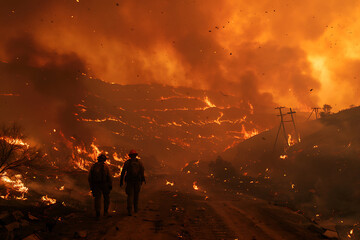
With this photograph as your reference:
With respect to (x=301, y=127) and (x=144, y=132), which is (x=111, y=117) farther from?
(x=301, y=127)

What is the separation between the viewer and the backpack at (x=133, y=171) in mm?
8281

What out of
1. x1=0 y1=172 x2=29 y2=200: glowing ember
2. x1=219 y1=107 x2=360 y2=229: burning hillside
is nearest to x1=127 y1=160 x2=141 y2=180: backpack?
x1=219 y1=107 x2=360 y2=229: burning hillside

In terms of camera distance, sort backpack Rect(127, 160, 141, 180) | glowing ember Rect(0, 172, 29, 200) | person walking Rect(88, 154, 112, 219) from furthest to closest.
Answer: glowing ember Rect(0, 172, 29, 200), backpack Rect(127, 160, 141, 180), person walking Rect(88, 154, 112, 219)

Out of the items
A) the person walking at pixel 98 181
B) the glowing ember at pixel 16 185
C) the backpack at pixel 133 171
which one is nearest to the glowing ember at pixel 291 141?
the glowing ember at pixel 16 185

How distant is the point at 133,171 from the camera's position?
27.2 ft

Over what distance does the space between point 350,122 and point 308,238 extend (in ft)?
110

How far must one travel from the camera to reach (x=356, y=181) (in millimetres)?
17766

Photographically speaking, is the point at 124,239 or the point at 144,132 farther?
the point at 144,132

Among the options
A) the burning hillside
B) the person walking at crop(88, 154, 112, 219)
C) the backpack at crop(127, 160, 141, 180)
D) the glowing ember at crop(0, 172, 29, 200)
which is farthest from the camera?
the glowing ember at crop(0, 172, 29, 200)

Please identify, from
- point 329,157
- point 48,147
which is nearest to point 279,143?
point 329,157

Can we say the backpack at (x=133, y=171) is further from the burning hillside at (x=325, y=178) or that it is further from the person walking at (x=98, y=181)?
the burning hillside at (x=325, y=178)

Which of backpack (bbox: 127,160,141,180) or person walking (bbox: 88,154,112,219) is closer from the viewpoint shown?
person walking (bbox: 88,154,112,219)

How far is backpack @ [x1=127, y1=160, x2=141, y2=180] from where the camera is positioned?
828 cm

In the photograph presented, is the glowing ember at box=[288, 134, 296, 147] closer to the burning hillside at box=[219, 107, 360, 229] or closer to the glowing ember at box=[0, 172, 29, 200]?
the burning hillside at box=[219, 107, 360, 229]
